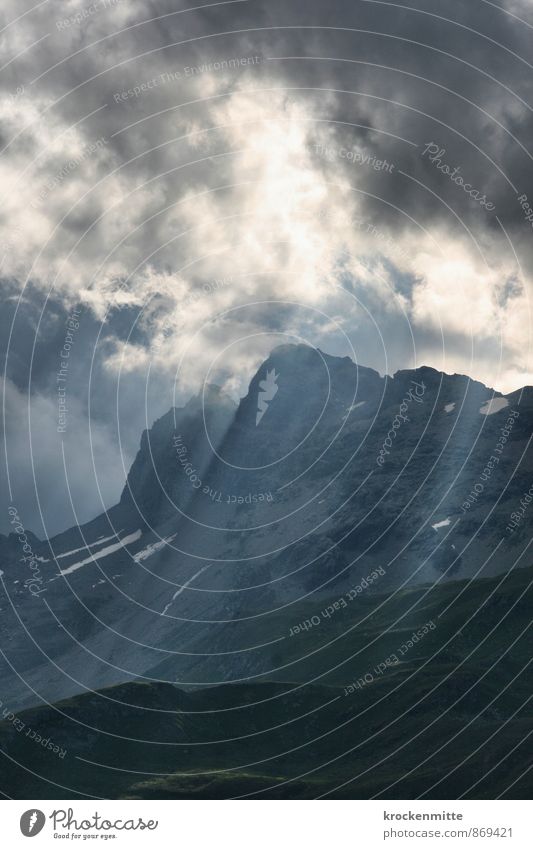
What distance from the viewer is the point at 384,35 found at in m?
Result: 127
